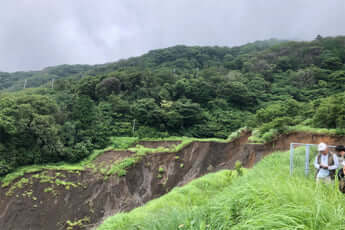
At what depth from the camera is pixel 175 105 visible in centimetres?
3055

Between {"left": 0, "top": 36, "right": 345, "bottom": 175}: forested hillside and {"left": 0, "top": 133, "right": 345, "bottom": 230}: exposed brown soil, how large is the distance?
72.8 inches

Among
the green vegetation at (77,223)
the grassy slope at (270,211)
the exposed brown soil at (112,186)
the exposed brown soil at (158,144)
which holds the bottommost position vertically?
the green vegetation at (77,223)

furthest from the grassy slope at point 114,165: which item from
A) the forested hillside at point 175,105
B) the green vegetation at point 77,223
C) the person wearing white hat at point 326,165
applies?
the person wearing white hat at point 326,165

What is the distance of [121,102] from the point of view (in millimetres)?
31797

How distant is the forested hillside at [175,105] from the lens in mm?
19266

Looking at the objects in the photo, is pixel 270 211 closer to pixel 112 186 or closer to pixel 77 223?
pixel 77 223

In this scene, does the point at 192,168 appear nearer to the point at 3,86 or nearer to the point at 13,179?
the point at 13,179

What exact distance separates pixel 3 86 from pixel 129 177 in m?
54.7

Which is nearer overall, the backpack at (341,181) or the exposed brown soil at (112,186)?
the backpack at (341,181)

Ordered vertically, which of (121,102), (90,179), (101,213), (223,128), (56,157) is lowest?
(101,213)

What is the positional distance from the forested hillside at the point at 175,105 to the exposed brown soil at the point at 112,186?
72.8 inches

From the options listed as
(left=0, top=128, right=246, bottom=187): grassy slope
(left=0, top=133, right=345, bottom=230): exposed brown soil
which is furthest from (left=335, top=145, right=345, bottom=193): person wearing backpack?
(left=0, top=128, right=246, bottom=187): grassy slope

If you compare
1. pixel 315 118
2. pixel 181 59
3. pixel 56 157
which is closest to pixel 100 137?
pixel 56 157

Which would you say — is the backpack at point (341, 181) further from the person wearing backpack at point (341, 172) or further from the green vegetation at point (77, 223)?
the green vegetation at point (77, 223)
